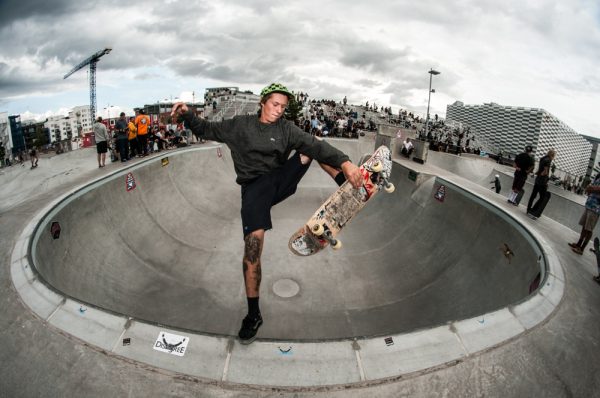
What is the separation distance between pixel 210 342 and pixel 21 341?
Answer: 1.70 m

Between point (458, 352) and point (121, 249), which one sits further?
point (121, 249)

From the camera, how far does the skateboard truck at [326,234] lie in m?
3.74

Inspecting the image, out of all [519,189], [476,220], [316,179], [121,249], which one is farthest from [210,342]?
[316,179]

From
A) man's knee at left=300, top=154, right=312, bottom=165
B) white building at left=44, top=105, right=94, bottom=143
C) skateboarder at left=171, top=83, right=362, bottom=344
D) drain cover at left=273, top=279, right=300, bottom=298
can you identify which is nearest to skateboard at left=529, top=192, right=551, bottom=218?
drain cover at left=273, top=279, right=300, bottom=298

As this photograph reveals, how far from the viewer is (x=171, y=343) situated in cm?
294

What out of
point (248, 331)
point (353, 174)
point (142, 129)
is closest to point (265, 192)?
point (353, 174)

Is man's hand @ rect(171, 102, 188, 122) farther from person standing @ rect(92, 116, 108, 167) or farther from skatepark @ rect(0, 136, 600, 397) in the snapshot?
person standing @ rect(92, 116, 108, 167)

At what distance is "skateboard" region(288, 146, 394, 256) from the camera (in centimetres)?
415

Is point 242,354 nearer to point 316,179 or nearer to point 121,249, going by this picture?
point 121,249

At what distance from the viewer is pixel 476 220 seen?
6.71 meters

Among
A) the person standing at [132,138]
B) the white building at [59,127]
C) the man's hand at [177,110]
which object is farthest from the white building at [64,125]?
the man's hand at [177,110]

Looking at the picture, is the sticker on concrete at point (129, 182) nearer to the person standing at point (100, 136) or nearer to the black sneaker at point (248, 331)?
the person standing at point (100, 136)

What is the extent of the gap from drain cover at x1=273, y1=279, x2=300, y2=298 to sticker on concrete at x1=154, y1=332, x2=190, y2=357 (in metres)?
3.17

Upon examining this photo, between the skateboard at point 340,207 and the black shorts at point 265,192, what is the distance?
1.89ft
